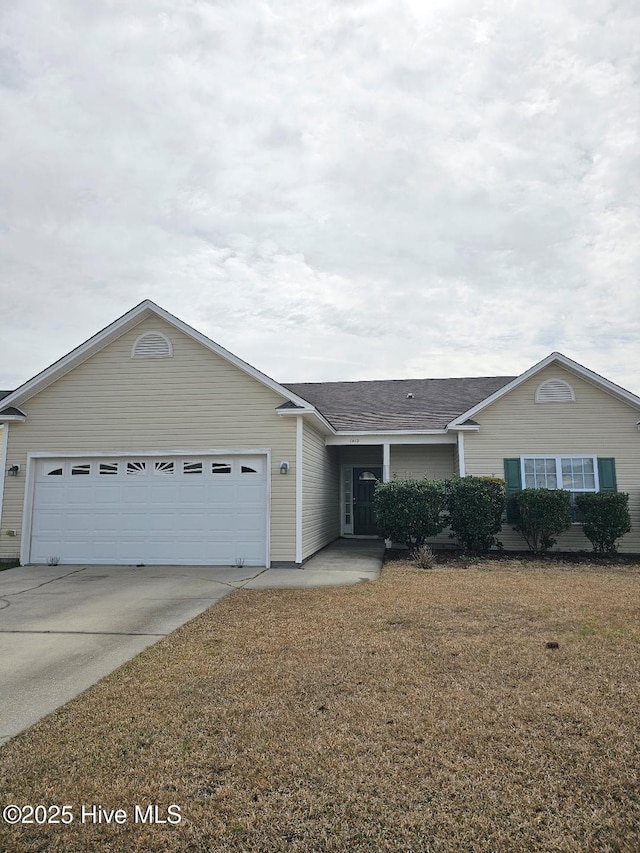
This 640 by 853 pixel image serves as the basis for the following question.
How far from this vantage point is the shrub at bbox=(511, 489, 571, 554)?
12852 millimetres

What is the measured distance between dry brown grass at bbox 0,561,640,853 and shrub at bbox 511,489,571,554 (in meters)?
6.57

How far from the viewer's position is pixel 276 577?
1030 centimetres

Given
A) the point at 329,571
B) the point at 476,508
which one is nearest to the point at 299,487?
the point at 329,571

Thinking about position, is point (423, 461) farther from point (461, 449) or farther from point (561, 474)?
point (561, 474)

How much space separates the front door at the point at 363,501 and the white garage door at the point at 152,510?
23.1ft

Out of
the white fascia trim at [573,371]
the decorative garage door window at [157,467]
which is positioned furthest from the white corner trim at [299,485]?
the white fascia trim at [573,371]

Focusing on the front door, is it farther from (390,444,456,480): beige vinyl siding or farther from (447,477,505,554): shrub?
(447,477,505,554): shrub

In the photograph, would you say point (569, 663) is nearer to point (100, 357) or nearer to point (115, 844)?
point (115, 844)

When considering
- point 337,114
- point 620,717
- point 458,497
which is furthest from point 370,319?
point 620,717

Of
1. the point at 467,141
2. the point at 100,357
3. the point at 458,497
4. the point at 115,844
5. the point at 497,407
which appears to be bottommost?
the point at 115,844

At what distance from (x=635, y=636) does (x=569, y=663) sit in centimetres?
144

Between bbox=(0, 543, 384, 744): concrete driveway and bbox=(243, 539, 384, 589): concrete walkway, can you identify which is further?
bbox=(243, 539, 384, 589): concrete walkway

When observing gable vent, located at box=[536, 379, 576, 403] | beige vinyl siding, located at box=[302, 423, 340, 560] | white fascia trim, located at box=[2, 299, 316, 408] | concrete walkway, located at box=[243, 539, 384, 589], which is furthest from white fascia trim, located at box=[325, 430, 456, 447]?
white fascia trim, located at box=[2, 299, 316, 408]

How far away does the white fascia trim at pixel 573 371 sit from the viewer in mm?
13461
